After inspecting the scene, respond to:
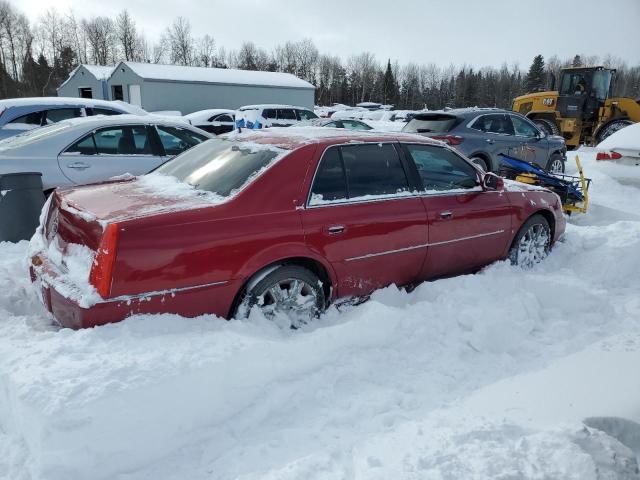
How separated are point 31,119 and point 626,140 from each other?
1049 centimetres

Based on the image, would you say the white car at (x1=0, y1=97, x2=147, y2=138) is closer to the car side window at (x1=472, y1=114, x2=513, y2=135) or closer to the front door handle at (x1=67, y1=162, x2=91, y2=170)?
the front door handle at (x1=67, y1=162, x2=91, y2=170)

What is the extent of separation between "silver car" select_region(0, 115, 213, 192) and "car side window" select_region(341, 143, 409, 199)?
3425 millimetres

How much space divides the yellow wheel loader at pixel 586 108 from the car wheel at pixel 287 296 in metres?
14.7

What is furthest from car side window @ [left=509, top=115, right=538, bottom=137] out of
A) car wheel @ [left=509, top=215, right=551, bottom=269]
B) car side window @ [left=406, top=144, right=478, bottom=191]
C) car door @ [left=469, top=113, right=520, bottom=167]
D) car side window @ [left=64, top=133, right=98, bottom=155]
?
car side window @ [left=64, top=133, right=98, bottom=155]

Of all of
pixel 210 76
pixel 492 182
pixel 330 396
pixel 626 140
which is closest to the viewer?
pixel 330 396

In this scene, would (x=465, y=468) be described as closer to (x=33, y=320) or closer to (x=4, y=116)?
(x=33, y=320)

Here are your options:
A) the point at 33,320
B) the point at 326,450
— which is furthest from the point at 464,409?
the point at 33,320

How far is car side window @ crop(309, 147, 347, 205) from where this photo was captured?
3.56 meters

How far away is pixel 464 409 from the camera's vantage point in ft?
8.81

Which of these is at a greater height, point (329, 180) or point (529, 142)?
point (529, 142)

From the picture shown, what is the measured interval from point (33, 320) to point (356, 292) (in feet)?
7.53

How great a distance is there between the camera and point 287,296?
134 inches

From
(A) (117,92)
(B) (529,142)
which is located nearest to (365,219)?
(B) (529,142)

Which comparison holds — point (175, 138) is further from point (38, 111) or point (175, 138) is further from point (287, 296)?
point (287, 296)
